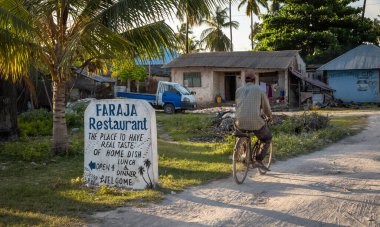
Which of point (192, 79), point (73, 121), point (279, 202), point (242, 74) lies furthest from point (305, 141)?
point (192, 79)

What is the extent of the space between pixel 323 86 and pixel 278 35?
8.85 meters

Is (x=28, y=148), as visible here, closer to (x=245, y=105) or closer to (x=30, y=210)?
(x=30, y=210)

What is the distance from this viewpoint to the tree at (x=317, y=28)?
3681cm

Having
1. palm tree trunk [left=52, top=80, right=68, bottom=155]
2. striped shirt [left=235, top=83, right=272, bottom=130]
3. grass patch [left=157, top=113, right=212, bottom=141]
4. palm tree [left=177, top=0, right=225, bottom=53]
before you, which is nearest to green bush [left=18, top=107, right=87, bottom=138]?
grass patch [left=157, top=113, right=212, bottom=141]

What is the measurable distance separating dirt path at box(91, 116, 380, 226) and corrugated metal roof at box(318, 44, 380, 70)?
2358 cm

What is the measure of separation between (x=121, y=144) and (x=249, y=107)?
2.17 m

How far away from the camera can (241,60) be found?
33344mm

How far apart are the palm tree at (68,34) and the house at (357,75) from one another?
954 inches

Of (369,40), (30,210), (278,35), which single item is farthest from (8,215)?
(369,40)

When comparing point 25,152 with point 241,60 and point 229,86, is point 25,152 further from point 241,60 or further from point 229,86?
point 229,86

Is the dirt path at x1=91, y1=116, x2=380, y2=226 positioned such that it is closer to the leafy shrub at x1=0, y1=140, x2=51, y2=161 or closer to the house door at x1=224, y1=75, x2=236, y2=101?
the leafy shrub at x1=0, y1=140, x2=51, y2=161

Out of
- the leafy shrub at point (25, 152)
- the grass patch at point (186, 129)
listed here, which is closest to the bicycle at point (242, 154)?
the leafy shrub at point (25, 152)

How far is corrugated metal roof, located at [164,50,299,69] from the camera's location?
104 feet

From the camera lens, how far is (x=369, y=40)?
38.9m
